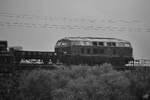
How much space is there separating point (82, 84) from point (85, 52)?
737cm

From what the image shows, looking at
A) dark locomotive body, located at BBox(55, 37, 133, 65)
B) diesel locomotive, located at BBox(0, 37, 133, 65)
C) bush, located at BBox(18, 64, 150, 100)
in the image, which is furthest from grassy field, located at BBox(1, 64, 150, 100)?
dark locomotive body, located at BBox(55, 37, 133, 65)

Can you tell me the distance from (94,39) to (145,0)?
27.7 feet

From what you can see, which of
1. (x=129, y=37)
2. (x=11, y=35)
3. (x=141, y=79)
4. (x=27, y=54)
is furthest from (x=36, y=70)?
(x=129, y=37)

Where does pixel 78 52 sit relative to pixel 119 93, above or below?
above

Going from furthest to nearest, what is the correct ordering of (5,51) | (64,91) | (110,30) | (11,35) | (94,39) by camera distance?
(110,30)
(94,39)
(11,35)
(5,51)
(64,91)

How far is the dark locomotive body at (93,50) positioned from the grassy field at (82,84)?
8.52 ft

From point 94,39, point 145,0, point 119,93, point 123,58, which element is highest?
point 145,0

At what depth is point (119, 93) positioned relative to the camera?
31.4 metres

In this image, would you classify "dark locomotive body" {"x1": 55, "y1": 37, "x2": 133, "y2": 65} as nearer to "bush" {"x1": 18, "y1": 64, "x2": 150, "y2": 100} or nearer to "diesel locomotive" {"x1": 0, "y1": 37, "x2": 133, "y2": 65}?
"diesel locomotive" {"x1": 0, "y1": 37, "x2": 133, "y2": 65}

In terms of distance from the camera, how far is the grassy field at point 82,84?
31266 mm

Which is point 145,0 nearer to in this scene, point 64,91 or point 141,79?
point 141,79

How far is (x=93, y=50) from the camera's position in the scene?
38656 mm

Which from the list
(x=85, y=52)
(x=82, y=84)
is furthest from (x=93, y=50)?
(x=82, y=84)

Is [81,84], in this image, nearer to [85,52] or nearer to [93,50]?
[85,52]
